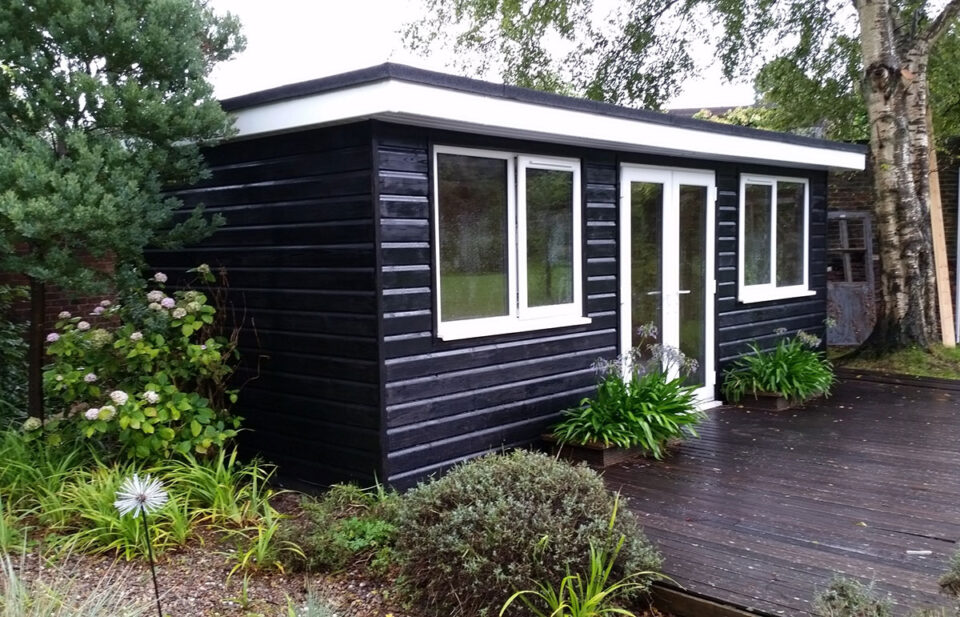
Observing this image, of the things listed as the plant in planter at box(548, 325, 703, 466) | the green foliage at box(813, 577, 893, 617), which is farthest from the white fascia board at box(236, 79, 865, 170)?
the green foliage at box(813, 577, 893, 617)

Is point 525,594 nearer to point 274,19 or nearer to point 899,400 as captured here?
point 899,400

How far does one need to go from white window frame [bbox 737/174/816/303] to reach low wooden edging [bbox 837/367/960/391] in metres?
0.97

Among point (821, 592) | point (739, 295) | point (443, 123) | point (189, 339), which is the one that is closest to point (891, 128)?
point (739, 295)

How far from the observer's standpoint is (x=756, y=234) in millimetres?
7609

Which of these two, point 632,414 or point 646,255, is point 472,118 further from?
point 646,255

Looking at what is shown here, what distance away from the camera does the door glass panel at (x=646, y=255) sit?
6.27 meters

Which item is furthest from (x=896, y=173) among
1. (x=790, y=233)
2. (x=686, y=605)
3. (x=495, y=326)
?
(x=686, y=605)

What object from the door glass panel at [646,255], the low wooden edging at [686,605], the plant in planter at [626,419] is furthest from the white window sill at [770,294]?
the low wooden edging at [686,605]

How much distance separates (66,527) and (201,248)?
7.11 ft

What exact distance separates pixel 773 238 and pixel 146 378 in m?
5.89

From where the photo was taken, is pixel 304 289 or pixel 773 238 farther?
pixel 773 238

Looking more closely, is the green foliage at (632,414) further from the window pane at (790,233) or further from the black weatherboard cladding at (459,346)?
the window pane at (790,233)

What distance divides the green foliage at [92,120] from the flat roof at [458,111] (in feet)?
1.37

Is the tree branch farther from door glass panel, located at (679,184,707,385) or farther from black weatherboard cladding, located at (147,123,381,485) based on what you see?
black weatherboard cladding, located at (147,123,381,485)
